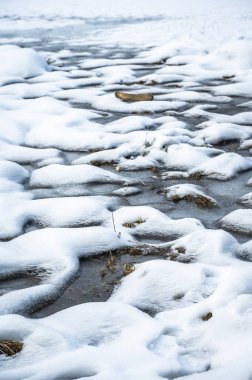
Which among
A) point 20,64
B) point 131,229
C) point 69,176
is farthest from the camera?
point 20,64

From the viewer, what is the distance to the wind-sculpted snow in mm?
1882

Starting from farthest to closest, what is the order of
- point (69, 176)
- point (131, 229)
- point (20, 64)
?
point (20, 64)
point (69, 176)
point (131, 229)

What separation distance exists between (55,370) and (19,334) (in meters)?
0.32

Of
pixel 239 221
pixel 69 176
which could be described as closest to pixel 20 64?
pixel 69 176

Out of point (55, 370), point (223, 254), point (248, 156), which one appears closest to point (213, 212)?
point (223, 254)

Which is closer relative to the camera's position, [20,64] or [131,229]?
[131,229]

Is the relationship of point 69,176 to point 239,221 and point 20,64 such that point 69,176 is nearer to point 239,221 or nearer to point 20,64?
point 239,221

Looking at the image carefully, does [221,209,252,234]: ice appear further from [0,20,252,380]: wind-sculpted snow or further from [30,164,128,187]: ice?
[30,164,128,187]: ice

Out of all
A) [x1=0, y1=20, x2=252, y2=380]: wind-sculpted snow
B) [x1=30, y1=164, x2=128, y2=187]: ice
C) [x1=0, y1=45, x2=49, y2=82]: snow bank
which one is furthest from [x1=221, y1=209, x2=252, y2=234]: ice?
[x1=0, y1=45, x2=49, y2=82]: snow bank

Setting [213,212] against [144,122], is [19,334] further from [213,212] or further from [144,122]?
[144,122]

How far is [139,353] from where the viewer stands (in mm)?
1873

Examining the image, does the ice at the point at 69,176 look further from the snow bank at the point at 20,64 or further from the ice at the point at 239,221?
the snow bank at the point at 20,64

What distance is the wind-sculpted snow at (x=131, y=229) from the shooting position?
6.17 feet

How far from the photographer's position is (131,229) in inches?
120
